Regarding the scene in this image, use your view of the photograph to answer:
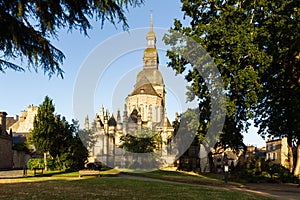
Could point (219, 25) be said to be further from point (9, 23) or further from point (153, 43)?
point (153, 43)

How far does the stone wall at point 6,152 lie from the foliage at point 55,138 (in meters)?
11.7

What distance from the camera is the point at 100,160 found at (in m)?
64.6

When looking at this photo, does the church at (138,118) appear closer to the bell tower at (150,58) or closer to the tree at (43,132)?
the bell tower at (150,58)

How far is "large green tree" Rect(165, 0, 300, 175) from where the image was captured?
71.9 ft

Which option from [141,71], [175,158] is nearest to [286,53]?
[175,158]

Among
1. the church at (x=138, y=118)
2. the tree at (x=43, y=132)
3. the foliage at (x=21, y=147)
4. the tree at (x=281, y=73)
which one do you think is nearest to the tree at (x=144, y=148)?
the church at (x=138, y=118)

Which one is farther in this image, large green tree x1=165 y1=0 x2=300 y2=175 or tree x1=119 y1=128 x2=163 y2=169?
tree x1=119 y1=128 x2=163 y2=169

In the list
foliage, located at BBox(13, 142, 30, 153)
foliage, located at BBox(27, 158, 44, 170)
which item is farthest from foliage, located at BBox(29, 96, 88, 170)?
foliage, located at BBox(13, 142, 30, 153)

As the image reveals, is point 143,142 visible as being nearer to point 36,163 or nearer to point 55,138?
point 55,138

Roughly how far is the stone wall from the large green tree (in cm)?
2890

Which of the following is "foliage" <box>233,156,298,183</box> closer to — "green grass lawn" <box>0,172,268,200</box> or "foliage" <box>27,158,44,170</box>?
"green grass lawn" <box>0,172,268,200</box>

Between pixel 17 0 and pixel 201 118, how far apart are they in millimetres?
19332

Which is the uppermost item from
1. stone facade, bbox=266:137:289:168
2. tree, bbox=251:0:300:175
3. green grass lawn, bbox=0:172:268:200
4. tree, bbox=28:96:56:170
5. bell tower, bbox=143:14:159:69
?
bell tower, bbox=143:14:159:69

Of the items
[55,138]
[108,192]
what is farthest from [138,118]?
[108,192]
